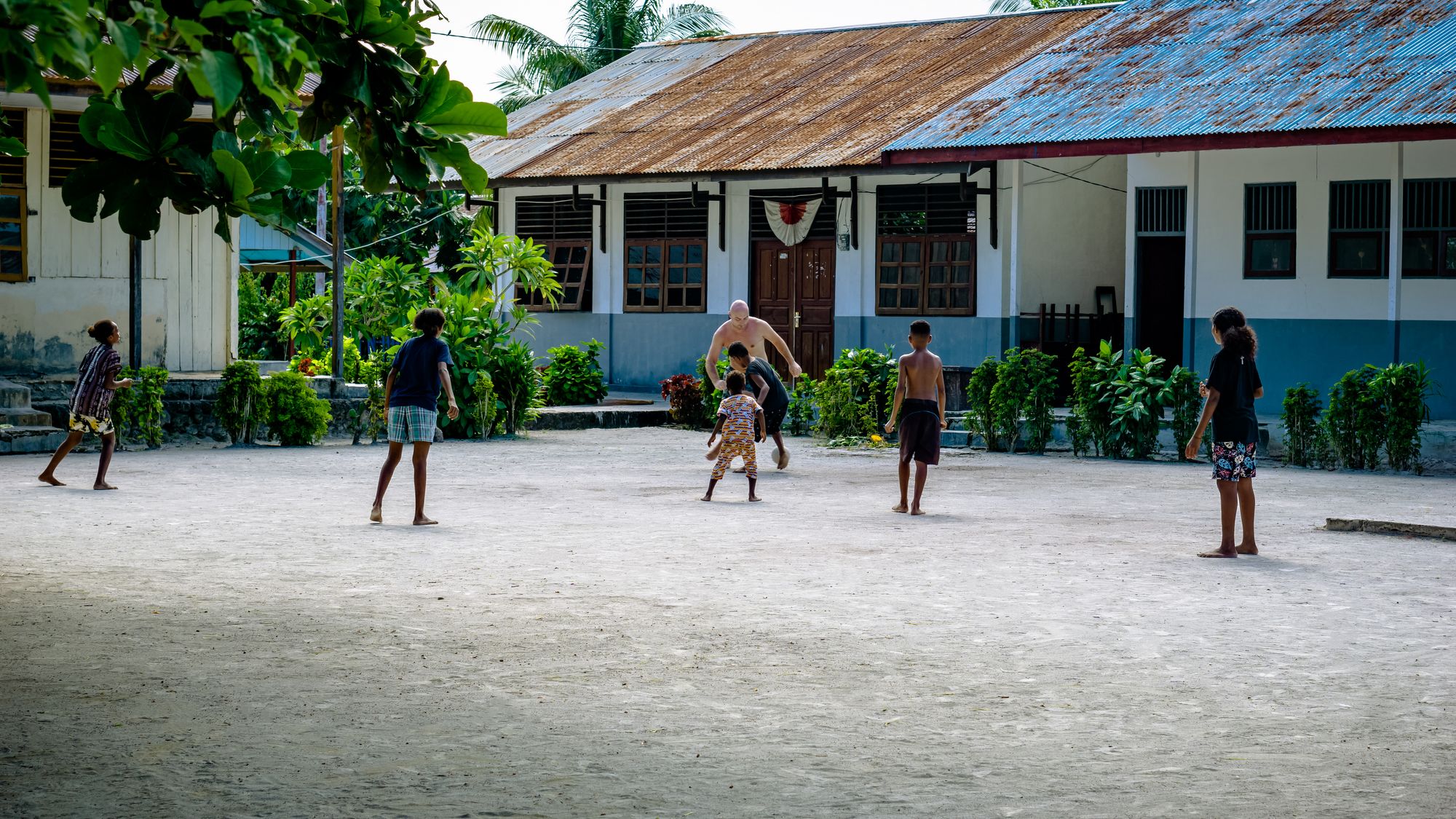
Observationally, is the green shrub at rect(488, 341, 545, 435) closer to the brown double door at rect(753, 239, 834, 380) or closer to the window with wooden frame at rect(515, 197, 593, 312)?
the brown double door at rect(753, 239, 834, 380)

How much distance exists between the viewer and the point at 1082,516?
12016 mm

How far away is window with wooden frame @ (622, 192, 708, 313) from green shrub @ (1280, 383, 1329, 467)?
10314 mm

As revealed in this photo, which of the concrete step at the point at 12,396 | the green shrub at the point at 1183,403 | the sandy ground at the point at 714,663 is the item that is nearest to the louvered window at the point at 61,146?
the concrete step at the point at 12,396

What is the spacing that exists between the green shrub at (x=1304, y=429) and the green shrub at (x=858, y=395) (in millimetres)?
4430

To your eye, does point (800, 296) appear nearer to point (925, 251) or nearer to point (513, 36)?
point (925, 251)

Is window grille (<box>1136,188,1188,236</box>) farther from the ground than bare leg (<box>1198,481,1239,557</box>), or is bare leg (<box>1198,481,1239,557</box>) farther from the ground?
window grille (<box>1136,188,1188,236</box>)

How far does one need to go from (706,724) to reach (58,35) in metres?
3.16

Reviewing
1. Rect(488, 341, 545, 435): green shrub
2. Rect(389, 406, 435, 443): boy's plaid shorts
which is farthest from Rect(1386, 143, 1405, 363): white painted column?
Rect(389, 406, 435, 443): boy's plaid shorts

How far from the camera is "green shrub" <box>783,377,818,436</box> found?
20.2 metres

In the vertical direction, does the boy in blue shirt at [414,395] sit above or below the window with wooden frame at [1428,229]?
below

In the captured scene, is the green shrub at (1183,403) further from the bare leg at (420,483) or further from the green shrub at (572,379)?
the green shrub at (572,379)

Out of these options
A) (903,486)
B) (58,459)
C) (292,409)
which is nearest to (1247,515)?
(903,486)

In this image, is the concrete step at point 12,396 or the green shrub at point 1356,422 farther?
the concrete step at point 12,396

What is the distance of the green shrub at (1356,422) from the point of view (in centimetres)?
1582
